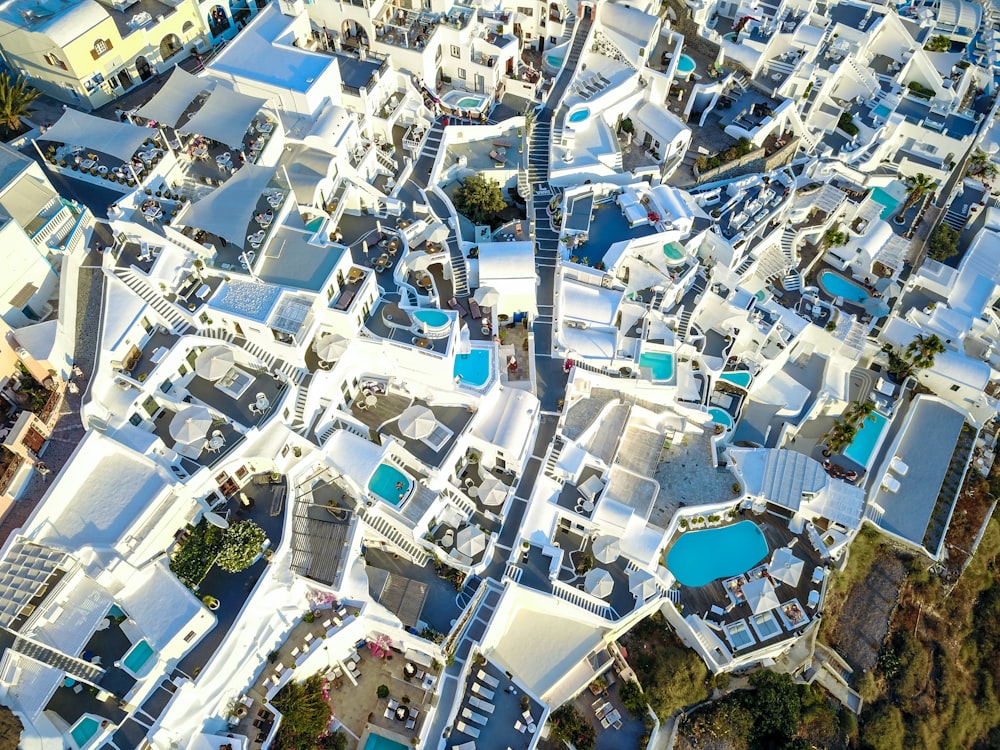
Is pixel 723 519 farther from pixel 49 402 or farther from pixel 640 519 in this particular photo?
pixel 49 402

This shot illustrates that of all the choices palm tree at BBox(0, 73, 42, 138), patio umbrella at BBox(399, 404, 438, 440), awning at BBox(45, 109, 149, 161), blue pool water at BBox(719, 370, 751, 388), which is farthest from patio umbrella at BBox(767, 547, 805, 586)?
palm tree at BBox(0, 73, 42, 138)

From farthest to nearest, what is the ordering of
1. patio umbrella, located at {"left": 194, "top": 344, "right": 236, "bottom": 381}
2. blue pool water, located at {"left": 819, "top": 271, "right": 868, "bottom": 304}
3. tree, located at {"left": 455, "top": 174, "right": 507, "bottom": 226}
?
1. blue pool water, located at {"left": 819, "top": 271, "right": 868, "bottom": 304}
2. tree, located at {"left": 455, "top": 174, "right": 507, "bottom": 226}
3. patio umbrella, located at {"left": 194, "top": 344, "right": 236, "bottom": 381}

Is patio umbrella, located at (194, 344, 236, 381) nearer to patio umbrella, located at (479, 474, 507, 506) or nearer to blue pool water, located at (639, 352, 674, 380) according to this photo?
patio umbrella, located at (479, 474, 507, 506)

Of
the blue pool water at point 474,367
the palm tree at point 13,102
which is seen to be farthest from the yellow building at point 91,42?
the blue pool water at point 474,367

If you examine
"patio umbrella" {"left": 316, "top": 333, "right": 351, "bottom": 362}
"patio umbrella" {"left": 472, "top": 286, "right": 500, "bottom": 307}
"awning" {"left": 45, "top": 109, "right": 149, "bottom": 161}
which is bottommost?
"patio umbrella" {"left": 316, "top": 333, "right": 351, "bottom": 362}

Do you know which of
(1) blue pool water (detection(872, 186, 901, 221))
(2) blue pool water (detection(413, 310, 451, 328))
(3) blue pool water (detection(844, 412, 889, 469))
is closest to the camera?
(2) blue pool water (detection(413, 310, 451, 328))

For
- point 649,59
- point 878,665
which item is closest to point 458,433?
point 878,665

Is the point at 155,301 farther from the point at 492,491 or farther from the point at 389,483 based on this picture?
the point at 492,491

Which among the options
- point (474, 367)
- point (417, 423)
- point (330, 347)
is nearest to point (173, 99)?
point (330, 347)

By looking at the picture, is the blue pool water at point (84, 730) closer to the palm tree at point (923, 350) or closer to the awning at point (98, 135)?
the awning at point (98, 135)
